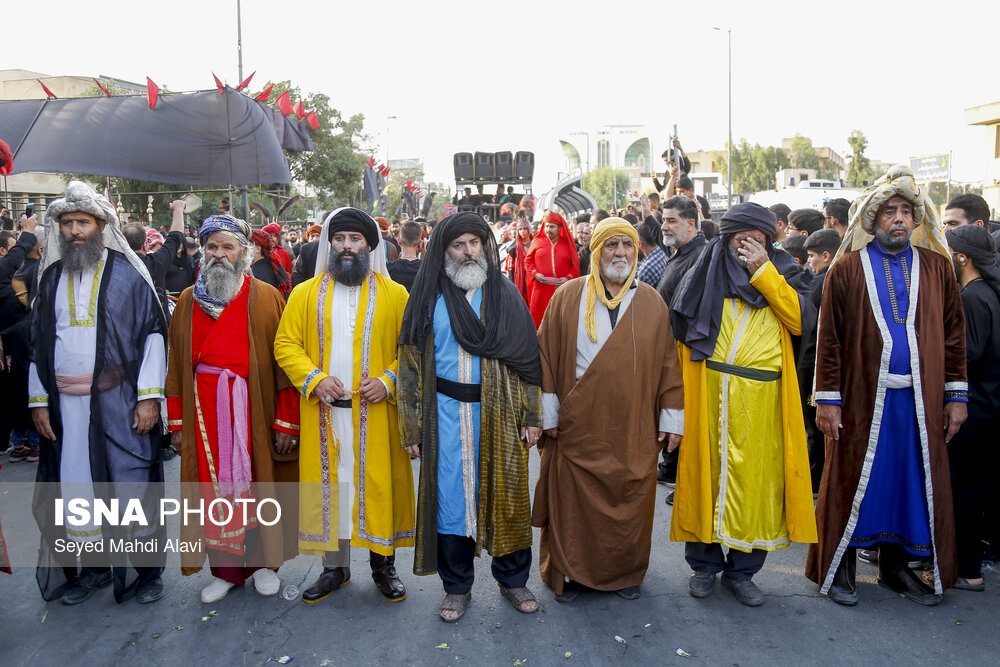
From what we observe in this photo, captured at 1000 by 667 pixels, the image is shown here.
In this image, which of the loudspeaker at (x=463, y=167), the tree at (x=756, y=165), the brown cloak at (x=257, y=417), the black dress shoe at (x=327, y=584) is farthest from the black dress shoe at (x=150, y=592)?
the tree at (x=756, y=165)

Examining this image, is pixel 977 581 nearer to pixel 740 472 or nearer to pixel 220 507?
pixel 740 472

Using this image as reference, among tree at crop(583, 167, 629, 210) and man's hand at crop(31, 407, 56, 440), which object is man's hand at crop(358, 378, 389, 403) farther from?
tree at crop(583, 167, 629, 210)

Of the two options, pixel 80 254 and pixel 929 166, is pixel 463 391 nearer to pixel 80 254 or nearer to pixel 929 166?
pixel 80 254

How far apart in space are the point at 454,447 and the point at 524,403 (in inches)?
15.2

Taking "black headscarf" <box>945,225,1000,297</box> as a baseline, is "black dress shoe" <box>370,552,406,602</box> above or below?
below

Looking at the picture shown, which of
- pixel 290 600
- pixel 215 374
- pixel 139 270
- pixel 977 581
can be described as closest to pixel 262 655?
pixel 290 600

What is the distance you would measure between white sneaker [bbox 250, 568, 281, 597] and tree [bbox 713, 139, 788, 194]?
53274 millimetres

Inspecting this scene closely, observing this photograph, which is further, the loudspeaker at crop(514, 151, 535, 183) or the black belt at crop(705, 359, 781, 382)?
the loudspeaker at crop(514, 151, 535, 183)

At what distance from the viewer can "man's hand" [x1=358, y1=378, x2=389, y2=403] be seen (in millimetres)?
3414

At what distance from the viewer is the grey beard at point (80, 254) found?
359 cm

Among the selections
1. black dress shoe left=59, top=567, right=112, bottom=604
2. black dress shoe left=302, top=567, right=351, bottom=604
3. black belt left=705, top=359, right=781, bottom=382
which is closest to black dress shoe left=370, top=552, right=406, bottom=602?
black dress shoe left=302, top=567, right=351, bottom=604

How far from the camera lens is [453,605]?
136 inches

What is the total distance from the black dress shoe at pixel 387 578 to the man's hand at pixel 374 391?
832 mm

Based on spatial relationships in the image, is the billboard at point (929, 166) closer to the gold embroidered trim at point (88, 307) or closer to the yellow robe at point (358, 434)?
the yellow robe at point (358, 434)
